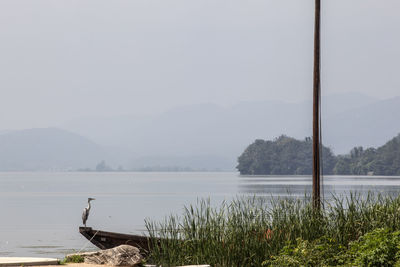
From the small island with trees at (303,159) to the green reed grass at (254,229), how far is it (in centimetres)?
9465

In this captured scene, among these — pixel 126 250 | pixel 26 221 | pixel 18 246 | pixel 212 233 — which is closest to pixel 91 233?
pixel 126 250

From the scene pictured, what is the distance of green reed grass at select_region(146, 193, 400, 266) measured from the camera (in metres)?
10.6

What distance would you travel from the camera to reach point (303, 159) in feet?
377

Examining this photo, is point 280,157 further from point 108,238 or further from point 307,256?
point 307,256

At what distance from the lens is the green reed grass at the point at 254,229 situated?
34.7ft

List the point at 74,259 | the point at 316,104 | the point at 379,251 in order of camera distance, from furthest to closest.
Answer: the point at 316,104 < the point at 74,259 < the point at 379,251

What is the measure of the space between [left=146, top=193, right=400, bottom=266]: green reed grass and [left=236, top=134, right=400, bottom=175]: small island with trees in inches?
3726

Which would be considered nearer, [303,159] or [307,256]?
[307,256]

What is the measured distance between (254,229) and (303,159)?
10521 cm

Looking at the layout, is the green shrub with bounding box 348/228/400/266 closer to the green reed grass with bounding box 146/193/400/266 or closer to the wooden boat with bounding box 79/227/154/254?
the green reed grass with bounding box 146/193/400/266

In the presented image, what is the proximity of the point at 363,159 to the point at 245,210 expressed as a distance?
335 feet

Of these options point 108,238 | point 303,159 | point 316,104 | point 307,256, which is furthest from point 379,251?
point 303,159

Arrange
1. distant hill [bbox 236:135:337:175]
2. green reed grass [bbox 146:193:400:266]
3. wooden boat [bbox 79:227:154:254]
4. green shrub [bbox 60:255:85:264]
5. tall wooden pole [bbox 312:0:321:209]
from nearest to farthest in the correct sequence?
1. green reed grass [bbox 146:193:400:266]
2. green shrub [bbox 60:255:85:264]
3. tall wooden pole [bbox 312:0:321:209]
4. wooden boat [bbox 79:227:154:254]
5. distant hill [bbox 236:135:337:175]

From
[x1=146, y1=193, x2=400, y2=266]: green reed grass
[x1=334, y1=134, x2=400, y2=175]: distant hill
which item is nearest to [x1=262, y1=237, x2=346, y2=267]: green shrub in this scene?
[x1=146, y1=193, x2=400, y2=266]: green reed grass
